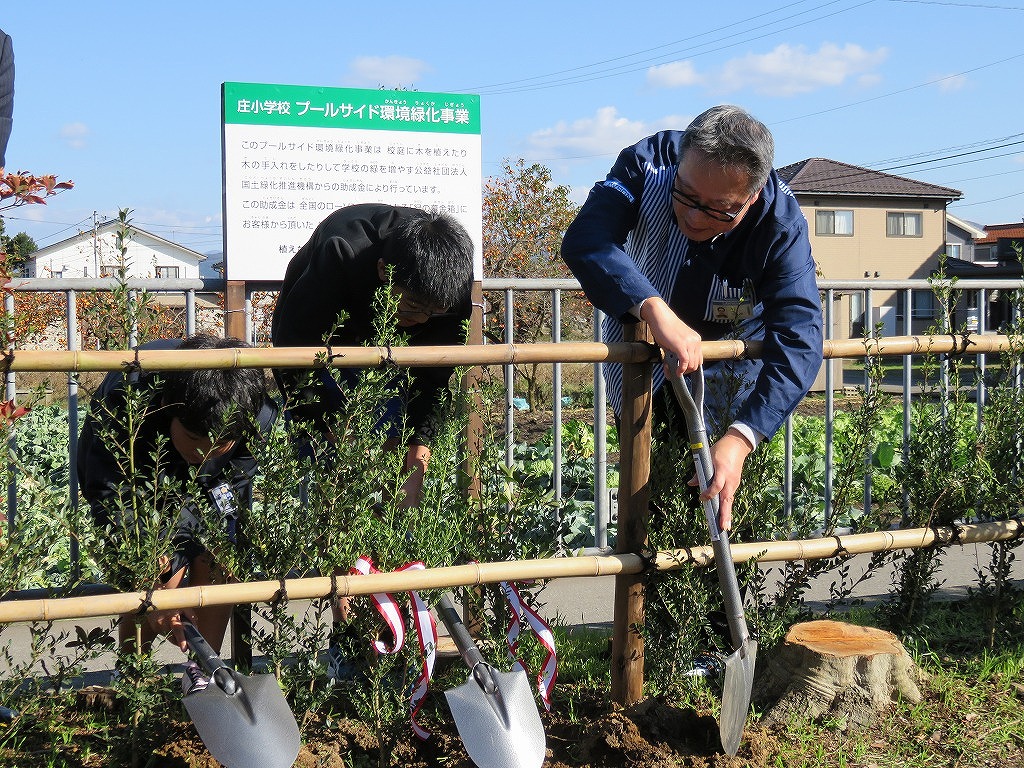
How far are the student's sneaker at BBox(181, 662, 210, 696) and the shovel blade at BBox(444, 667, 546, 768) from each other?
0.63 metres

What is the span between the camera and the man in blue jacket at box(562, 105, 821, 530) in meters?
2.58

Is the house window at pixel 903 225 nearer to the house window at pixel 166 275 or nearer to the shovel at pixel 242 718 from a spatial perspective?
the house window at pixel 166 275

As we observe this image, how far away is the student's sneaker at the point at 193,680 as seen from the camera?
248 cm

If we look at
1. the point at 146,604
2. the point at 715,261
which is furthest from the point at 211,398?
the point at 715,261

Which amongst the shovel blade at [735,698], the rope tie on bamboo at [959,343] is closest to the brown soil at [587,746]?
the shovel blade at [735,698]

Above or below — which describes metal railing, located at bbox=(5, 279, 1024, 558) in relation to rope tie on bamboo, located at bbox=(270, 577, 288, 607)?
above

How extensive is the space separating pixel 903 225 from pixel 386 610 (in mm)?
42363

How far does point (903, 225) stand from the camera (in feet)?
134

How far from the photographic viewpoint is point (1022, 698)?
3141 mm

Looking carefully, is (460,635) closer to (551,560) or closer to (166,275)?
(551,560)

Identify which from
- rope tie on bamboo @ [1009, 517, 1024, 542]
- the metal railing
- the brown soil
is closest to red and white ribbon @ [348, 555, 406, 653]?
the brown soil

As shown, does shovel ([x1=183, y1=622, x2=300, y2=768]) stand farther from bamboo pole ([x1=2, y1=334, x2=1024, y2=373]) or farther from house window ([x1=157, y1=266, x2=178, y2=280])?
house window ([x1=157, y1=266, x2=178, y2=280])

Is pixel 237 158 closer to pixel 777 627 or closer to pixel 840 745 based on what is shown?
pixel 777 627

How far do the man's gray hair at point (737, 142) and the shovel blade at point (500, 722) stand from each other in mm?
1488
